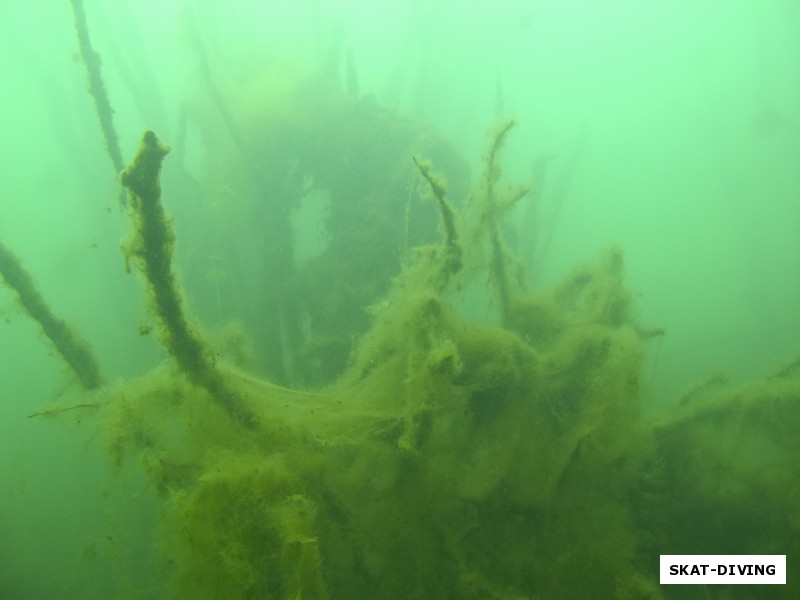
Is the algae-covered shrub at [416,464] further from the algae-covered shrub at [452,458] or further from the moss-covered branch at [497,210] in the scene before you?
the moss-covered branch at [497,210]

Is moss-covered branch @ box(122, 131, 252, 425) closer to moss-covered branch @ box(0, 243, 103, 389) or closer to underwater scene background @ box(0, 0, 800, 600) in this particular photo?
underwater scene background @ box(0, 0, 800, 600)

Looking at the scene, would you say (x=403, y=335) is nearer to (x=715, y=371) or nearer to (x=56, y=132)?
(x=715, y=371)

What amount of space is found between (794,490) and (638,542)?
1277 millimetres

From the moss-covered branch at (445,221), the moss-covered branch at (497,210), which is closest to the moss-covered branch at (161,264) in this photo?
the moss-covered branch at (445,221)

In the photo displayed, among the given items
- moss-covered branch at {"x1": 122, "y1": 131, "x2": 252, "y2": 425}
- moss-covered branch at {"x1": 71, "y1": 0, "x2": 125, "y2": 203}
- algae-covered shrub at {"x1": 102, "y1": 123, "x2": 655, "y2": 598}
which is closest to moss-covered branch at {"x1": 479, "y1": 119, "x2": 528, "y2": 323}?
algae-covered shrub at {"x1": 102, "y1": 123, "x2": 655, "y2": 598}

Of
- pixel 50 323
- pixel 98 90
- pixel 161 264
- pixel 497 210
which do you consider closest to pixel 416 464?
pixel 161 264

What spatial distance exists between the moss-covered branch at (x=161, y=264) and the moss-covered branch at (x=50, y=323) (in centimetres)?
215

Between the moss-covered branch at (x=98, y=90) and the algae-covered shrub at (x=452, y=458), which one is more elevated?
the moss-covered branch at (x=98, y=90)

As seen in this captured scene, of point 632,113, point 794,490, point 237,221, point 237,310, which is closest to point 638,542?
point 794,490

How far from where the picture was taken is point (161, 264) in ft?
6.16

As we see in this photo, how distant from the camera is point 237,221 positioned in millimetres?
7277

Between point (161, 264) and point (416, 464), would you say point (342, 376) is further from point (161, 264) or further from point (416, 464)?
point (161, 264)

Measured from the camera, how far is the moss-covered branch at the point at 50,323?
136 inches

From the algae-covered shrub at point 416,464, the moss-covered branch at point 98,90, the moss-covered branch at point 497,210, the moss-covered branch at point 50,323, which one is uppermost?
the moss-covered branch at point 98,90
